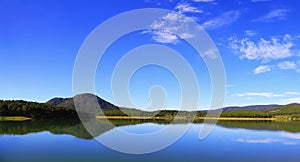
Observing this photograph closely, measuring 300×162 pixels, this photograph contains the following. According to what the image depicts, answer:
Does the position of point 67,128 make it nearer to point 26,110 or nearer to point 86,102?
point 86,102

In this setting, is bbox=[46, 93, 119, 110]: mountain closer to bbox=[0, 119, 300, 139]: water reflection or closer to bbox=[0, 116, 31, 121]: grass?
bbox=[0, 119, 300, 139]: water reflection

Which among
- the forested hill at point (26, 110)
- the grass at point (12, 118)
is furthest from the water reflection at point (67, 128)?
the forested hill at point (26, 110)

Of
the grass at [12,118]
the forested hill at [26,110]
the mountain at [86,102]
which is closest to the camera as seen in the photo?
the mountain at [86,102]

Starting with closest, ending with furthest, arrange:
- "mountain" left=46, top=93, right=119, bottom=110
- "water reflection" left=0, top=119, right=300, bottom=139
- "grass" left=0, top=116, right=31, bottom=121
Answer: "mountain" left=46, top=93, right=119, bottom=110, "water reflection" left=0, top=119, right=300, bottom=139, "grass" left=0, top=116, right=31, bottom=121

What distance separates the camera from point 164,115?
82250mm

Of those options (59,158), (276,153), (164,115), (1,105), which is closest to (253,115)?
(164,115)

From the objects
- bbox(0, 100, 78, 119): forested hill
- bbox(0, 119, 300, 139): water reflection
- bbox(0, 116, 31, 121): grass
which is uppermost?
bbox(0, 100, 78, 119): forested hill

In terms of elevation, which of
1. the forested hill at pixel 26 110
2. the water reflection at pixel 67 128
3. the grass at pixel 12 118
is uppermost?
the forested hill at pixel 26 110

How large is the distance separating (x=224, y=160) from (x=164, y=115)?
68638 mm

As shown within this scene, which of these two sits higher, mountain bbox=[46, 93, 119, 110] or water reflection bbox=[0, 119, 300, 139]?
mountain bbox=[46, 93, 119, 110]

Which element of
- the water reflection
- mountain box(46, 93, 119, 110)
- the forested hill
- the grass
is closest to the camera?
mountain box(46, 93, 119, 110)

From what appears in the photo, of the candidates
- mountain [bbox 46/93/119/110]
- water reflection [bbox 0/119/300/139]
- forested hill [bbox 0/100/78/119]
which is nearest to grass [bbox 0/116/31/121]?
forested hill [bbox 0/100/78/119]

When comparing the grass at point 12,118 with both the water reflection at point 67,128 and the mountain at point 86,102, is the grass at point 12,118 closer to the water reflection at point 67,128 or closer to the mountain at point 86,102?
the water reflection at point 67,128

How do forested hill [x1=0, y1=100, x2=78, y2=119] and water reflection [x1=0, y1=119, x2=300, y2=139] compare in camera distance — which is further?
forested hill [x1=0, y1=100, x2=78, y2=119]
